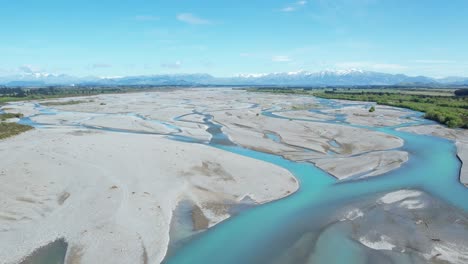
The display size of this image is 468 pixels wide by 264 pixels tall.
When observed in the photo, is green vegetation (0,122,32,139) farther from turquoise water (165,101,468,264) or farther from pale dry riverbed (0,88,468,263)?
turquoise water (165,101,468,264)

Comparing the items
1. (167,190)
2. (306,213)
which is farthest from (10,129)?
(306,213)

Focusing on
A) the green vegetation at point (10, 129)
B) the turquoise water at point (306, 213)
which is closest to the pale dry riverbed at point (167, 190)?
the turquoise water at point (306, 213)

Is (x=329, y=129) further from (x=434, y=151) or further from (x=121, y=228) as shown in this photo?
(x=121, y=228)

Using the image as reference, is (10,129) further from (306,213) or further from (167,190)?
(306,213)

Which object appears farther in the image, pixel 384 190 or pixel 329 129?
pixel 329 129

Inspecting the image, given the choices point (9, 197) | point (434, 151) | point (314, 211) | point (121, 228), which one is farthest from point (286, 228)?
point (434, 151)

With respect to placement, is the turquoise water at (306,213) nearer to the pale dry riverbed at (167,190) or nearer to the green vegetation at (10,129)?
the pale dry riverbed at (167,190)
